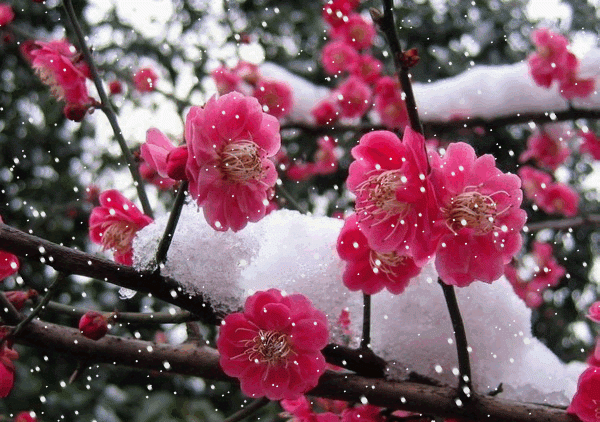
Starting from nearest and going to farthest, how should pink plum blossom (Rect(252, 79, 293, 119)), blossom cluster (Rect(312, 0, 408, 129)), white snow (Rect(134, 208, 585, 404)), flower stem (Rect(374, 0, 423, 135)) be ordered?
flower stem (Rect(374, 0, 423, 135)), white snow (Rect(134, 208, 585, 404)), pink plum blossom (Rect(252, 79, 293, 119)), blossom cluster (Rect(312, 0, 408, 129))

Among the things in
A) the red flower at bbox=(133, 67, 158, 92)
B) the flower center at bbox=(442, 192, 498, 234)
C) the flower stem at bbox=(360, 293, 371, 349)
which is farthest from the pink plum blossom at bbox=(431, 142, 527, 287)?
the red flower at bbox=(133, 67, 158, 92)

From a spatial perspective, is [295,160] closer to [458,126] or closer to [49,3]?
[458,126]

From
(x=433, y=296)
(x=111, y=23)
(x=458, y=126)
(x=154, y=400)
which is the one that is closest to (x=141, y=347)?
(x=433, y=296)

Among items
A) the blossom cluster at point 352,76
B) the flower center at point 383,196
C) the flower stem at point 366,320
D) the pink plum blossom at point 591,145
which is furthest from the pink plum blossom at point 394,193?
the pink plum blossom at point 591,145

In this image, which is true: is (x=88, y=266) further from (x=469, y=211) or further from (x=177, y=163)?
(x=469, y=211)

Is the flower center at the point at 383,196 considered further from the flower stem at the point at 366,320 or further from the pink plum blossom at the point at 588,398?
the pink plum blossom at the point at 588,398

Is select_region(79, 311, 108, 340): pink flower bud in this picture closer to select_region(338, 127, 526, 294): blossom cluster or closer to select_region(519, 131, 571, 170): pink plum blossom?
select_region(338, 127, 526, 294): blossom cluster
